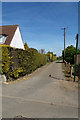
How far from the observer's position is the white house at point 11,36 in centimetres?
1720

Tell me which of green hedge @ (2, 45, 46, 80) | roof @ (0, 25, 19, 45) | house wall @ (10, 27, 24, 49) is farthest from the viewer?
house wall @ (10, 27, 24, 49)

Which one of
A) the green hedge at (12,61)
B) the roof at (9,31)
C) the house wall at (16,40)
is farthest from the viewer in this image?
the house wall at (16,40)

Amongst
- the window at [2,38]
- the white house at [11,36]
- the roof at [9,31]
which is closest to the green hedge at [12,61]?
the white house at [11,36]

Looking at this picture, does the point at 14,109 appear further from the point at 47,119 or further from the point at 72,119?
the point at 72,119

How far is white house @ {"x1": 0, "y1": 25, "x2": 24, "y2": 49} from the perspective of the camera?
17.2 m

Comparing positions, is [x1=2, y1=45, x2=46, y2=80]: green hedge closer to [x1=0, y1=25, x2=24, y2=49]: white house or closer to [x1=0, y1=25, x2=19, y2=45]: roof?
[x1=0, y1=25, x2=24, y2=49]: white house

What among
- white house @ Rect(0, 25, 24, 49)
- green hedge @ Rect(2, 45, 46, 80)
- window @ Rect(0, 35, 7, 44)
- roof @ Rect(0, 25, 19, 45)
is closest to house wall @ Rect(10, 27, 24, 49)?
white house @ Rect(0, 25, 24, 49)

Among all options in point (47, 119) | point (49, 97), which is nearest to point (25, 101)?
point (49, 97)

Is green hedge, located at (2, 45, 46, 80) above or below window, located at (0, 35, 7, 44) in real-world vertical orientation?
below

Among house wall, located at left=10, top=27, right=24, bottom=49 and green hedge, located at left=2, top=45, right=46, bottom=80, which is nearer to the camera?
green hedge, located at left=2, top=45, right=46, bottom=80

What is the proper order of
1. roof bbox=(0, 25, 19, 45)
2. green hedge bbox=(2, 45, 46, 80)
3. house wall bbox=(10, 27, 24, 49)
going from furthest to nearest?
house wall bbox=(10, 27, 24, 49) → roof bbox=(0, 25, 19, 45) → green hedge bbox=(2, 45, 46, 80)

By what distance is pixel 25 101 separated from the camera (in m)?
3.51

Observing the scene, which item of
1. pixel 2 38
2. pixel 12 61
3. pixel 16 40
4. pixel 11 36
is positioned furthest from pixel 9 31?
pixel 12 61

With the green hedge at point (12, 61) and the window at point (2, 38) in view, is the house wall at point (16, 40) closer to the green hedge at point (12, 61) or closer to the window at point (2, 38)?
the window at point (2, 38)
